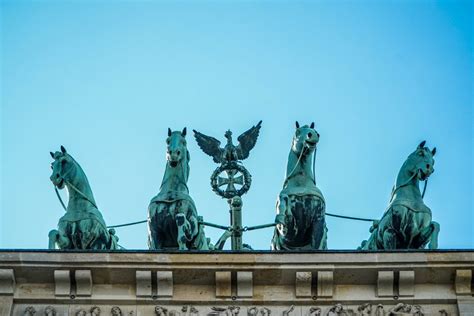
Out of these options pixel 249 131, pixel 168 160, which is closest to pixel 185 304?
pixel 168 160

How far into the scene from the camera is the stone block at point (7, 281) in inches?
1152

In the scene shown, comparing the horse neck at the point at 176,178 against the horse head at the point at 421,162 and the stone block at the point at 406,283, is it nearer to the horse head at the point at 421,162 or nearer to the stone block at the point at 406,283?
the horse head at the point at 421,162

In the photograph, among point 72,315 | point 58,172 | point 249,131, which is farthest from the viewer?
point 249,131

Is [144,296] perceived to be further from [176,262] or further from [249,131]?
[249,131]

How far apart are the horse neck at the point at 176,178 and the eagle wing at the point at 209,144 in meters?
2.30

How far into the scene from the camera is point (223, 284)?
29.3 m

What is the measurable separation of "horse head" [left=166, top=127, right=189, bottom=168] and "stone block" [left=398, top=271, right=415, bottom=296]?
403cm

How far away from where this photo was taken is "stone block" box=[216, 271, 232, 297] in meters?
29.3

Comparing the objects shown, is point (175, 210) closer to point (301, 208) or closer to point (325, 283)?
point (301, 208)

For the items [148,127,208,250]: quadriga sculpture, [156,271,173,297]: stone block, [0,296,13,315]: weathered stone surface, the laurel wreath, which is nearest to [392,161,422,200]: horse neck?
the laurel wreath

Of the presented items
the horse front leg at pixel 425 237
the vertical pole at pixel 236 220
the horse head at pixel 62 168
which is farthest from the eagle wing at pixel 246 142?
the horse front leg at pixel 425 237

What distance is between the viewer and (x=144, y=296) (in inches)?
1153

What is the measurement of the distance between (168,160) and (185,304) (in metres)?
2.96

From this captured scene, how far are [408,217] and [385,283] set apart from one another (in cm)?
169
